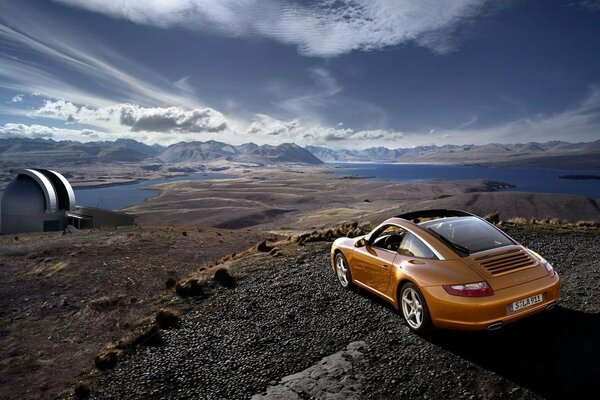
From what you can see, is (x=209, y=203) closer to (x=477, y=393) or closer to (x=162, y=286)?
(x=162, y=286)

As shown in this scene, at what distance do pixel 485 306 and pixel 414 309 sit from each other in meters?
1.31

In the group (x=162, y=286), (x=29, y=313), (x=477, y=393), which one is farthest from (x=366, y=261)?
(x=29, y=313)

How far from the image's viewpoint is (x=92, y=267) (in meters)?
18.2

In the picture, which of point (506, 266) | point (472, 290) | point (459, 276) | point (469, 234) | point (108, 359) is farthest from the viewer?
point (108, 359)

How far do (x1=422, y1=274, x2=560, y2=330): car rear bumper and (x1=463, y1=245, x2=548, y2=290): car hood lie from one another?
0.10 meters

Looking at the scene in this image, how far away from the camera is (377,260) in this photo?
6926 millimetres

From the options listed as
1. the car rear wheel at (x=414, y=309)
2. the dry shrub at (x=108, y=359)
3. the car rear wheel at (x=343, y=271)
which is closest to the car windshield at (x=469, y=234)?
the car rear wheel at (x=414, y=309)

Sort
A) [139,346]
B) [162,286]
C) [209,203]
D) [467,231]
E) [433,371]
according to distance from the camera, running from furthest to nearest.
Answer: [209,203], [162,286], [139,346], [467,231], [433,371]

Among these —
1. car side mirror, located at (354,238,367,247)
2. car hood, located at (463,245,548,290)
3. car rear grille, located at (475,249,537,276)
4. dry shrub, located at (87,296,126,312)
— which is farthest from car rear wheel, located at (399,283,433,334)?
dry shrub, located at (87,296,126,312)

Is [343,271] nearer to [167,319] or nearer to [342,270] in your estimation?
[342,270]

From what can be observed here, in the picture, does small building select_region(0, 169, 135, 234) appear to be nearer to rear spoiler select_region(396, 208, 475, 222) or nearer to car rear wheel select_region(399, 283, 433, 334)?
rear spoiler select_region(396, 208, 475, 222)

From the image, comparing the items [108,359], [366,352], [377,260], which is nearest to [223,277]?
[108,359]

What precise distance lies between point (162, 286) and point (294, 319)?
1116 centimetres

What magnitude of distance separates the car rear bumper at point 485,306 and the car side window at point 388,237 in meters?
1.62
